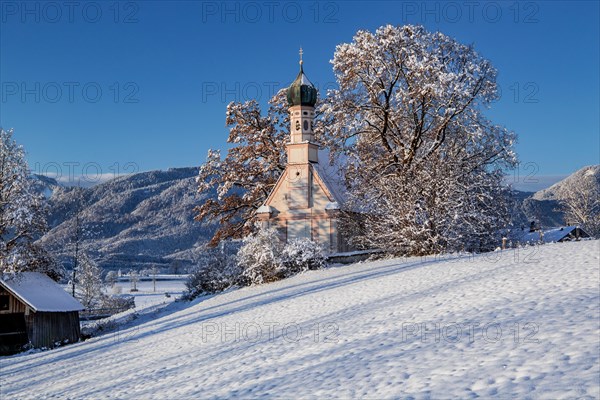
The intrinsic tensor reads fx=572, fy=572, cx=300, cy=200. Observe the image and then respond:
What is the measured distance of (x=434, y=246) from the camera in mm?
26562

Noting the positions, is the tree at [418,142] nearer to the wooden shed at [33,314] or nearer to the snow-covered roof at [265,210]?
the snow-covered roof at [265,210]

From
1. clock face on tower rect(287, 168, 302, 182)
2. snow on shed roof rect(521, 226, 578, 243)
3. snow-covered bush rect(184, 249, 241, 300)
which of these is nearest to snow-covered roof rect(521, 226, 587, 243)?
snow on shed roof rect(521, 226, 578, 243)

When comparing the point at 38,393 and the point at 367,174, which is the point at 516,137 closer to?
the point at 367,174

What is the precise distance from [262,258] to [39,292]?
476 inches

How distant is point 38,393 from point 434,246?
57.4 feet

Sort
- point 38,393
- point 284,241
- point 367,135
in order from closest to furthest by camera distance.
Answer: point 38,393 → point 367,135 → point 284,241

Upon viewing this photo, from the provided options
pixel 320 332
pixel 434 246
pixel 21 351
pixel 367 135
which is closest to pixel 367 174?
pixel 367 135

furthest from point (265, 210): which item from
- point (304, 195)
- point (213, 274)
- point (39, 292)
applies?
point (39, 292)

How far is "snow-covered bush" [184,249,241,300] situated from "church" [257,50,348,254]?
3.47 m

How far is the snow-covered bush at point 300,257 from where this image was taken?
3017 cm

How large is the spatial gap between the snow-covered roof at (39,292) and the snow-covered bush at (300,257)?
11.6 m

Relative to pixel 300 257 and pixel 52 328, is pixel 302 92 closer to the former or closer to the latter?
pixel 300 257

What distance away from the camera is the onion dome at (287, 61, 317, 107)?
3806 centimetres

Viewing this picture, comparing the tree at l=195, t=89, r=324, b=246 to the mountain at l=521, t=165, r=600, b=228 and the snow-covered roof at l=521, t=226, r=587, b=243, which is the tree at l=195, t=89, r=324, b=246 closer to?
the snow-covered roof at l=521, t=226, r=587, b=243
